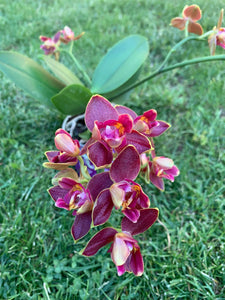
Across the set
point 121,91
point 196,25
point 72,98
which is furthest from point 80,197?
point 196,25

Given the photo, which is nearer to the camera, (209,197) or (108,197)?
(108,197)

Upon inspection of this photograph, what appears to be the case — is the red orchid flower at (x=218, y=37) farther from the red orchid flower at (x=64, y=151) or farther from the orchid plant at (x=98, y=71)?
the red orchid flower at (x=64, y=151)

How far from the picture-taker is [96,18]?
2086 mm

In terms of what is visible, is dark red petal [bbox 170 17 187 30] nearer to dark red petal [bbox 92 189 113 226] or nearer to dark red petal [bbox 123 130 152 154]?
dark red petal [bbox 123 130 152 154]

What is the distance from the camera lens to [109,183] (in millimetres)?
694

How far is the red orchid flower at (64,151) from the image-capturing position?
0.67 metres

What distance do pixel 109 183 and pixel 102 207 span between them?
0.06m

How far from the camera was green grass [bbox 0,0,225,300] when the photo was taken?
883 millimetres

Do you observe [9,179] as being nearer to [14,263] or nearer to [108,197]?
[14,263]

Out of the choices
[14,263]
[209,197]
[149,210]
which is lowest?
[209,197]

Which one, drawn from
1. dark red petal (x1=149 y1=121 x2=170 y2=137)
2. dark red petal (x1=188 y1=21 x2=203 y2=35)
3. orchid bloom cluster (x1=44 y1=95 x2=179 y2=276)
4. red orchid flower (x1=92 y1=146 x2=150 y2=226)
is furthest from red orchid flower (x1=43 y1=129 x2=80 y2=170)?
dark red petal (x1=188 y1=21 x2=203 y2=35)

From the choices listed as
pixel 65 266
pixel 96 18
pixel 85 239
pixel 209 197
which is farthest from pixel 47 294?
pixel 96 18

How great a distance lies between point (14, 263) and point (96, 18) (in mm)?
1789

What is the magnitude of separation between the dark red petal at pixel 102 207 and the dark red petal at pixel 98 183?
32 millimetres
